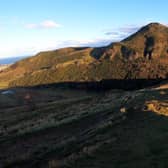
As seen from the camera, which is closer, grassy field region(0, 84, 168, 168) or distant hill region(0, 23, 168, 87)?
grassy field region(0, 84, 168, 168)

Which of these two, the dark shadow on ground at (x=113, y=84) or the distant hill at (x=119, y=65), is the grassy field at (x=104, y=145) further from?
the distant hill at (x=119, y=65)

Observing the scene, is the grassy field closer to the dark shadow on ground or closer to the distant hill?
the dark shadow on ground

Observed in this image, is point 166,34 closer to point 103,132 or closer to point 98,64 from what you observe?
point 98,64

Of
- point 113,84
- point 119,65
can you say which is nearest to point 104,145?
point 113,84

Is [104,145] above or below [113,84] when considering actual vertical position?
above

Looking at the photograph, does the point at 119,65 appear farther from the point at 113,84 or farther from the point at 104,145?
the point at 104,145

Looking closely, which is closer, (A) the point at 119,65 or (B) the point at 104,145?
(B) the point at 104,145

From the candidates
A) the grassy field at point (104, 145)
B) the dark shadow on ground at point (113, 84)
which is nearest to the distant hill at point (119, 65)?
the dark shadow on ground at point (113, 84)

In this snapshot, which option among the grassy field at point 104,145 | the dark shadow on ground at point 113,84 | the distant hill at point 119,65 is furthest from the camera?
the distant hill at point 119,65

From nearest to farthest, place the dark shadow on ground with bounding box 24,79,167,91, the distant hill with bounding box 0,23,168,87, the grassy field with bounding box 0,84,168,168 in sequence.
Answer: the grassy field with bounding box 0,84,168,168, the dark shadow on ground with bounding box 24,79,167,91, the distant hill with bounding box 0,23,168,87

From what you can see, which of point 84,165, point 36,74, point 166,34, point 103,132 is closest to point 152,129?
point 103,132

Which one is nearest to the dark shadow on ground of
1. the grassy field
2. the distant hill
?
the distant hill
